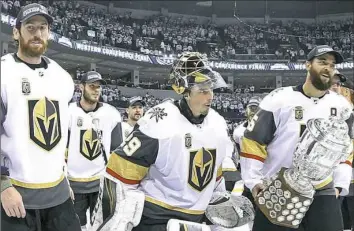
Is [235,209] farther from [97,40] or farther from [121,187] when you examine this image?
[97,40]

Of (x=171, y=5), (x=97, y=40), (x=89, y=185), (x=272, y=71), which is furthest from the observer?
(x=171, y=5)

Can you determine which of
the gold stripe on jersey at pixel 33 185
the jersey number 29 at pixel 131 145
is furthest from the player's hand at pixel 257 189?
the gold stripe on jersey at pixel 33 185

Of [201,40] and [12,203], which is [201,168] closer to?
[12,203]

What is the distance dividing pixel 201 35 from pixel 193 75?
93.1 ft

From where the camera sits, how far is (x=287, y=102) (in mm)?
3373

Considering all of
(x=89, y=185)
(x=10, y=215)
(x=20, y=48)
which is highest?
(x=20, y=48)

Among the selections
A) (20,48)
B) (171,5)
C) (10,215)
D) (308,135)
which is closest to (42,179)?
(10,215)

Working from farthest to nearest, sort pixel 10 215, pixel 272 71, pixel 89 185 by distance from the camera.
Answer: pixel 272 71, pixel 89 185, pixel 10 215

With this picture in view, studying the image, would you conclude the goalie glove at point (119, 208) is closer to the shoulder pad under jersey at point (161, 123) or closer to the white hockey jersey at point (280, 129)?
the shoulder pad under jersey at point (161, 123)

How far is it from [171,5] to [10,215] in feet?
102

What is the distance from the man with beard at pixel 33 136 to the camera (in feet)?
8.50

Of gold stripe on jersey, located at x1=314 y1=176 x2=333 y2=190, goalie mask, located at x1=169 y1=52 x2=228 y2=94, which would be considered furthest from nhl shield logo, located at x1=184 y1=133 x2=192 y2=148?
gold stripe on jersey, located at x1=314 y1=176 x2=333 y2=190

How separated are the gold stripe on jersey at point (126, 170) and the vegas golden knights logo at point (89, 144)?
2.48 meters

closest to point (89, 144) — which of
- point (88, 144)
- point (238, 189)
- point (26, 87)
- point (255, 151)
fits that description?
point (88, 144)
